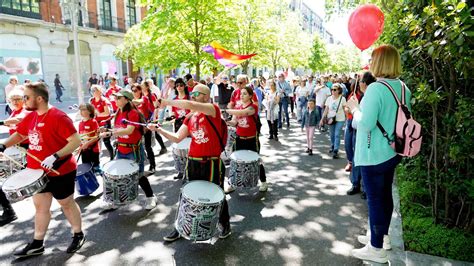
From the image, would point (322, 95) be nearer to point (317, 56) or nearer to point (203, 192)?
point (203, 192)

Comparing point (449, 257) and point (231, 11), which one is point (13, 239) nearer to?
point (449, 257)

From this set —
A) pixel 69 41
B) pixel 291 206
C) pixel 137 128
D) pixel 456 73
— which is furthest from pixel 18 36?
pixel 456 73

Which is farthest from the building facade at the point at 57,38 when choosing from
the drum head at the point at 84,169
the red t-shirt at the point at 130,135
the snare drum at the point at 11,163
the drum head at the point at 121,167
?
the drum head at the point at 121,167

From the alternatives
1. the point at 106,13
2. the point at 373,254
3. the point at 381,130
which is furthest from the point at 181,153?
the point at 106,13

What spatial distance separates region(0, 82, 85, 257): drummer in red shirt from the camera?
3.79 meters

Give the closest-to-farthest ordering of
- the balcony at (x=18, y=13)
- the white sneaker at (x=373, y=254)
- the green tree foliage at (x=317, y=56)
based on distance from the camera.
Answer: the white sneaker at (x=373, y=254) → the balcony at (x=18, y=13) → the green tree foliage at (x=317, y=56)

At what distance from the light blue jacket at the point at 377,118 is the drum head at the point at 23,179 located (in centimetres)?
340

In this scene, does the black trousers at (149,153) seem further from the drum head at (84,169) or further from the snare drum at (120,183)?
the snare drum at (120,183)

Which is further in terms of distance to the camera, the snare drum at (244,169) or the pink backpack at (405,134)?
the snare drum at (244,169)

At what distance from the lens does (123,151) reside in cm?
532

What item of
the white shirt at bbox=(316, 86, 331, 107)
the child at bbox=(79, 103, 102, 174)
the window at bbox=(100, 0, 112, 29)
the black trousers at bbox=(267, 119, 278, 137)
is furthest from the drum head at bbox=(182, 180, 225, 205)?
the window at bbox=(100, 0, 112, 29)

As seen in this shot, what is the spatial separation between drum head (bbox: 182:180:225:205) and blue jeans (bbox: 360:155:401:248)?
61.0 inches

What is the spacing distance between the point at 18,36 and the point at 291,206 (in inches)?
972

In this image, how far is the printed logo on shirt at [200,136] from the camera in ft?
13.5
